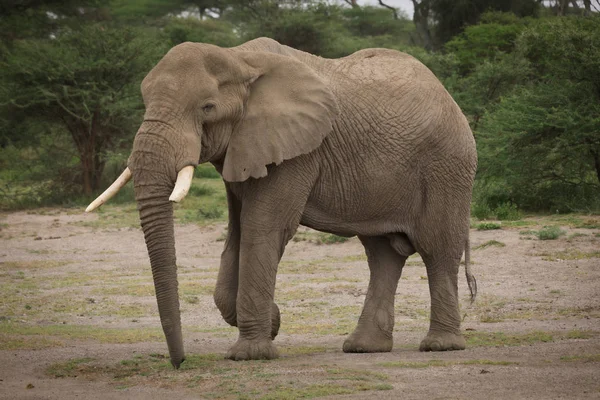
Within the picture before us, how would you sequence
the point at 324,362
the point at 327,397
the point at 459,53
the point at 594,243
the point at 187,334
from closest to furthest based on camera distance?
the point at 327,397
the point at 324,362
the point at 187,334
the point at 594,243
the point at 459,53

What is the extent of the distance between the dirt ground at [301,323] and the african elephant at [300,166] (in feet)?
1.39

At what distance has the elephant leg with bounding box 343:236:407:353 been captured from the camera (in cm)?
747

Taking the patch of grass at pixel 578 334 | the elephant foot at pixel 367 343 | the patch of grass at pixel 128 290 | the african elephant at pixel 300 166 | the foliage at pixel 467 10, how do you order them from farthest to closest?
the foliage at pixel 467 10, the patch of grass at pixel 128 290, the patch of grass at pixel 578 334, the elephant foot at pixel 367 343, the african elephant at pixel 300 166

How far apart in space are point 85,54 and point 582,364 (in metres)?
16.7

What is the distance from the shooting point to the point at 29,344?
25.4 ft

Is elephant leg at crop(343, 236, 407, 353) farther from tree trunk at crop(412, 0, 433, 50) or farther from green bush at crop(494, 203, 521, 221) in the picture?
tree trunk at crop(412, 0, 433, 50)

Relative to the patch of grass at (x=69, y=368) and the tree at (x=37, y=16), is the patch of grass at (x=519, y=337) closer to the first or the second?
the patch of grass at (x=69, y=368)

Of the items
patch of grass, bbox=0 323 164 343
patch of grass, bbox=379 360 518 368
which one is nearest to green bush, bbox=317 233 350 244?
patch of grass, bbox=0 323 164 343

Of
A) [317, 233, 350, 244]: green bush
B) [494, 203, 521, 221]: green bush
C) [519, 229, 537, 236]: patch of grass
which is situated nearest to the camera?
[519, 229, 537, 236]: patch of grass

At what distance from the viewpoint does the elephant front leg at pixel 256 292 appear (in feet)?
22.2

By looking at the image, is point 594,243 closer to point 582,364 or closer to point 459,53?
point 582,364

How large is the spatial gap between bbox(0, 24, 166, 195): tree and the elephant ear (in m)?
13.6

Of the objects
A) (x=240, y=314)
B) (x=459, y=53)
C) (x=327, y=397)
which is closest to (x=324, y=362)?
(x=240, y=314)

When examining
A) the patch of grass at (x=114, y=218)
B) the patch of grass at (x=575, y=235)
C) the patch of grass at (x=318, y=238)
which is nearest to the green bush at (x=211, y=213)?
the patch of grass at (x=114, y=218)
